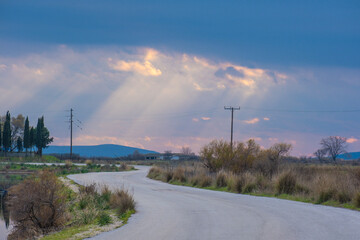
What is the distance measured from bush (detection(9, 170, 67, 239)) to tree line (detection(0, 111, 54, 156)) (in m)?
83.4

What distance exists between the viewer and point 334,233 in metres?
11.6

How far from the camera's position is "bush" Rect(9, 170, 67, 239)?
59.9 feet

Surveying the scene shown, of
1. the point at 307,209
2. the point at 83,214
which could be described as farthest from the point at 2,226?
the point at 307,209

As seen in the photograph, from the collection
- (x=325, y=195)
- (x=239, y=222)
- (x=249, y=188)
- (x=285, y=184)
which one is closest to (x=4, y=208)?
(x=249, y=188)

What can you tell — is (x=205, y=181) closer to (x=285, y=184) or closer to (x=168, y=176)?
(x=168, y=176)

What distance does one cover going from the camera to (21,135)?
117 meters

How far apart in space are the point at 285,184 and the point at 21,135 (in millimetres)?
104786

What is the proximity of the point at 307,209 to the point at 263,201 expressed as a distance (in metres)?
3.46

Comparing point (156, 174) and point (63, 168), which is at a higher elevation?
point (156, 174)

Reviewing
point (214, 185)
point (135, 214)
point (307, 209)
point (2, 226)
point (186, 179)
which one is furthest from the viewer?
point (186, 179)

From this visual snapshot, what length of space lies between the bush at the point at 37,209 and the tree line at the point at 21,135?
83.4m

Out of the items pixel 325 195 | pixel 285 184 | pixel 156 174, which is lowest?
pixel 156 174

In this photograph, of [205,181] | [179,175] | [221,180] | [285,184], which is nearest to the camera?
[285,184]

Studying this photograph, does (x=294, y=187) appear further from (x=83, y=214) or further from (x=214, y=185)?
(x=83, y=214)
